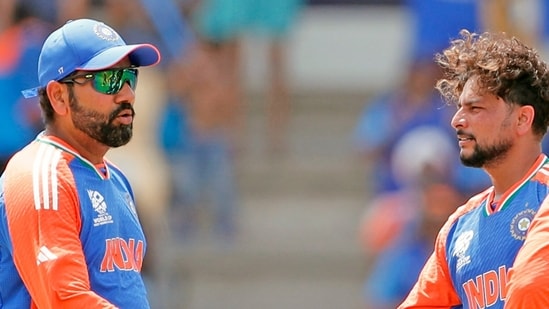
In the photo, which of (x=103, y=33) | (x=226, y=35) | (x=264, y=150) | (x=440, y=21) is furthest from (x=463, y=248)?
(x=264, y=150)

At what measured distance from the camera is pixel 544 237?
421 centimetres

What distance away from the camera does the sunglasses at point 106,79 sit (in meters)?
4.73

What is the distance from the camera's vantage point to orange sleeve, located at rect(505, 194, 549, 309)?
13.6 ft

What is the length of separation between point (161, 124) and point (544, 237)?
6.20 metres

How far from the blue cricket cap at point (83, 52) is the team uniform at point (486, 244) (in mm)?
1179

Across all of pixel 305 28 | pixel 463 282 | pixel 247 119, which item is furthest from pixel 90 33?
pixel 305 28

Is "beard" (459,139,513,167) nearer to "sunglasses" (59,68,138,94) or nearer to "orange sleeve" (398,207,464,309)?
"orange sleeve" (398,207,464,309)

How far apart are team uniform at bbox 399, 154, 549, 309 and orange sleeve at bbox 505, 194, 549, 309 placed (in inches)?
8.3

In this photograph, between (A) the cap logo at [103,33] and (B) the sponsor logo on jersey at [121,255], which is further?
(A) the cap logo at [103,33]

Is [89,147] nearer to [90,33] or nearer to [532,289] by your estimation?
[90,33]

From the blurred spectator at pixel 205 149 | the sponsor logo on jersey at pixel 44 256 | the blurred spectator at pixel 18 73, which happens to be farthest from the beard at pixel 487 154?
the blurred spectator at pixel 205 149

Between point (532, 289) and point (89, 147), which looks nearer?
point (532, 289)

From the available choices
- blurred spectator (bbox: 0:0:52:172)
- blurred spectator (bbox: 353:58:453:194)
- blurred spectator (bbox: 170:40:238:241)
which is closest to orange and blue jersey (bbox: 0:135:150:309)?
blurred spectator (bbox: 0:0:52:172)

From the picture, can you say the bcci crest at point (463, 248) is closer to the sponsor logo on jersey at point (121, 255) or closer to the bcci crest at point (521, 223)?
the bcci crest at point (521, 223)
